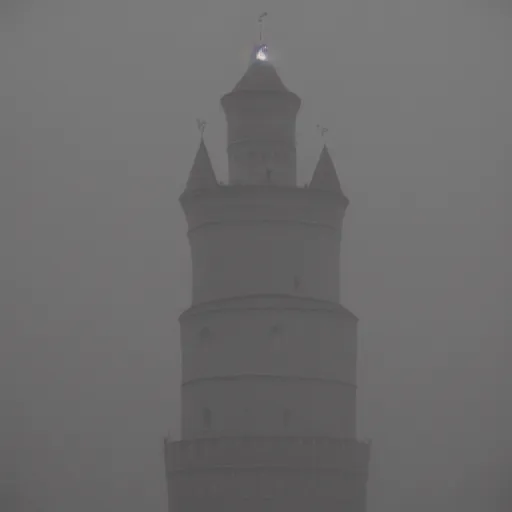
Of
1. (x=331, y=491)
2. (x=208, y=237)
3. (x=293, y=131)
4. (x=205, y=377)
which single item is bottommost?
(x=331, y=491)

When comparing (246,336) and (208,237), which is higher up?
(208,237)

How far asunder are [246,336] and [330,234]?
5.07 meters

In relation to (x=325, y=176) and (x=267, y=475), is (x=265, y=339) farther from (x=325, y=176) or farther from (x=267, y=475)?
(x=325, y=176)

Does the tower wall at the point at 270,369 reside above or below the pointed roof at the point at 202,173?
below

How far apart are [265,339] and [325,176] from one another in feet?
21.8

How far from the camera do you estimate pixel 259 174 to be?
59.6 metres

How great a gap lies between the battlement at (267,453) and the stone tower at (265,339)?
3 cm

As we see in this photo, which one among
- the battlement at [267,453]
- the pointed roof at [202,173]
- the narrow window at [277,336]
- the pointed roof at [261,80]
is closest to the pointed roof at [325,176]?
the pointed roof at [261,80]

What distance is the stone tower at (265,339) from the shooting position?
56.5m

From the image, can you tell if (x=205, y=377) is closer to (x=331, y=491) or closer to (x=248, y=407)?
(x=248, y=407)

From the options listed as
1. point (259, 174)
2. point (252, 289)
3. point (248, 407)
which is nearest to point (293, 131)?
point (259, 174)

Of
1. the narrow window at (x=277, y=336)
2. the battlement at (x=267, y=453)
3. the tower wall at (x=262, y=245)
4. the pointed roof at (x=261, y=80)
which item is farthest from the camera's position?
the pointed roof at (x=261, y=80)

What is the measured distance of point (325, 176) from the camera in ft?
197

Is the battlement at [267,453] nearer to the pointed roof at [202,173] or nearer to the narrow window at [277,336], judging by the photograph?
the narrow window at [277,336]
